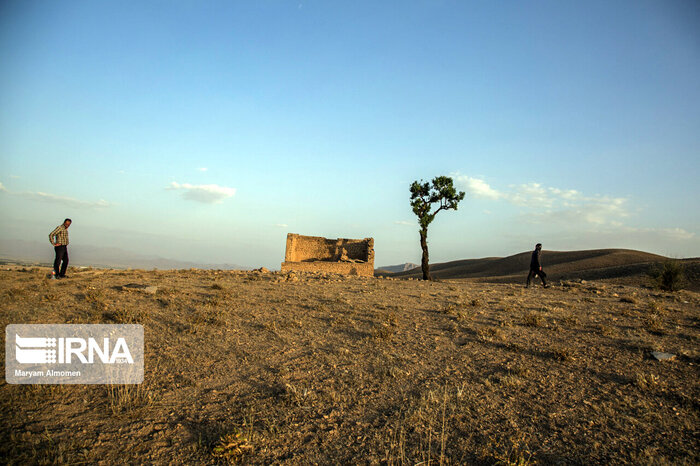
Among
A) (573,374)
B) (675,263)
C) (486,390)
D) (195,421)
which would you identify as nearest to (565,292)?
(675,263)

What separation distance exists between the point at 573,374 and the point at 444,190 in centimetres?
2119

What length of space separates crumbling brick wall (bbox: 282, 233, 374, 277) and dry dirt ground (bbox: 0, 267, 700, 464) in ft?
49.5

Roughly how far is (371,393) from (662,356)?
5285 millimetres

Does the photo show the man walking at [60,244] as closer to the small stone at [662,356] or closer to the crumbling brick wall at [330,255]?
the crumbling brick wall at [330,255]

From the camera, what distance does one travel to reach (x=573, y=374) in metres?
5.54

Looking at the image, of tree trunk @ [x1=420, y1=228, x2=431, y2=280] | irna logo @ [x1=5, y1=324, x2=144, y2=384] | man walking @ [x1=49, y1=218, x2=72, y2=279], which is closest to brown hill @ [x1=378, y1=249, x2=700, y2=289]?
tree trunk @ [x1=420, y1=228, x2=431, y2=280]

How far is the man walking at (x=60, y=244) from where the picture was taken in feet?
44.0

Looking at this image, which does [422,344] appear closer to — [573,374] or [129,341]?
[573,374]

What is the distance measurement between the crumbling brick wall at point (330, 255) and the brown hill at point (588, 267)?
642 inches

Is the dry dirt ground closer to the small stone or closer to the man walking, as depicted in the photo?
the small stone

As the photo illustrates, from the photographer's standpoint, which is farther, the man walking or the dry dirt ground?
the man walking

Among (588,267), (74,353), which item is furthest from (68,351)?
(588,267)

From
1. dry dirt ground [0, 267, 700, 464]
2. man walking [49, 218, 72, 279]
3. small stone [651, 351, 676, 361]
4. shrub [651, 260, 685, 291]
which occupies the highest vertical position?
man walking [49, 218, 72, 279]

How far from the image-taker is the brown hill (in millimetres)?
26297
